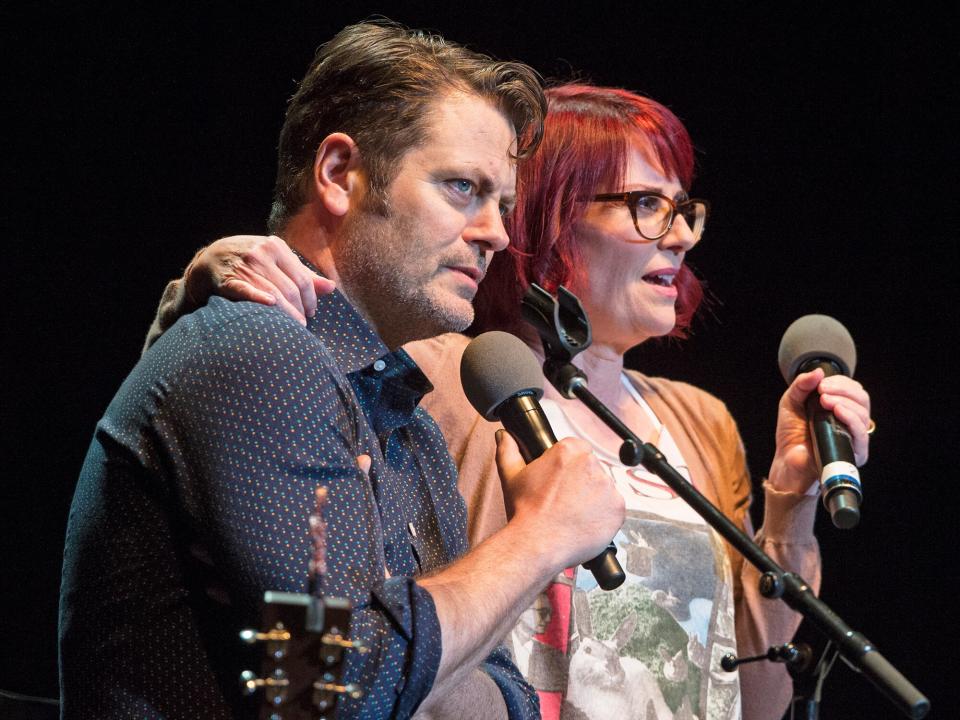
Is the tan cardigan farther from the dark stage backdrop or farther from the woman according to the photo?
the dark stage backdrop

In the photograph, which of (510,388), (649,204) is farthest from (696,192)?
(510,388)

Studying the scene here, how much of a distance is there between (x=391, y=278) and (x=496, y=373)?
0.90ft

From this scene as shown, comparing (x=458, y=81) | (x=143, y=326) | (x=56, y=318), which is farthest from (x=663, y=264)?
(x=56, y=318)

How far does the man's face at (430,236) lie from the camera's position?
1950mm

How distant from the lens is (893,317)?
3637 mm

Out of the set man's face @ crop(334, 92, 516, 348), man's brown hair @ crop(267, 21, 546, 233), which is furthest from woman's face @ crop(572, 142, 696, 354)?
man's face @ crop(334, 92, 516, 348)

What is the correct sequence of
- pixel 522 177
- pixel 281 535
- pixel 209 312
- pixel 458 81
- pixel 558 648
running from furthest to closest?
pixel 522 177 → pixel 558 648 → pixel 458 81 → pixel 209 312 → pixel 281 535

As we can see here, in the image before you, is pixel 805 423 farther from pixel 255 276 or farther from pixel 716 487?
pixel 255 276

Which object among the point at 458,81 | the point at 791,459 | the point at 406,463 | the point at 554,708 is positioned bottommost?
the point at 554,708

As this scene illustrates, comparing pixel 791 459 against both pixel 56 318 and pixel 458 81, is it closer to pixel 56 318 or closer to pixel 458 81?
pixel 458 81

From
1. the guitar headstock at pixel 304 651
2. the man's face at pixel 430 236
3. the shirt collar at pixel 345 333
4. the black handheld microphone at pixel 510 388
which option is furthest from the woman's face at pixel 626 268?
the guitar headstock at pixel 304 651

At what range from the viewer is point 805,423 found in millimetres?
2441

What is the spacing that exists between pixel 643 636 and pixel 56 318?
1597 millimetres

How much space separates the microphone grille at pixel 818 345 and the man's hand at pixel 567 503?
77 cm
